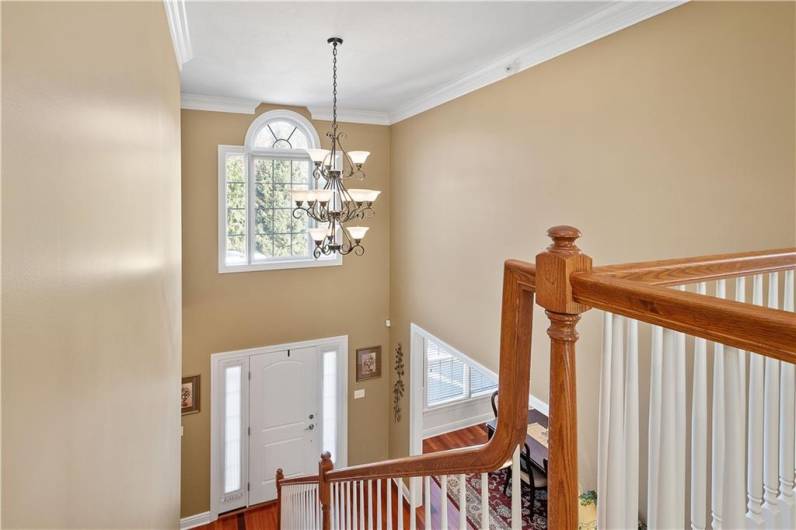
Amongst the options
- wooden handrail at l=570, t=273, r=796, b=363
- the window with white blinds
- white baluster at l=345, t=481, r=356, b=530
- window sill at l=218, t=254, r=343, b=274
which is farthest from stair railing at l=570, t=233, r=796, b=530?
the window with white blinds

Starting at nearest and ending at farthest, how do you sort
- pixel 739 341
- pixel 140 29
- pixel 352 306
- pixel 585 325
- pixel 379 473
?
pixel 739 341, pixel 140 29, pixel 379 473, pixel 585 325, pixel 352 306

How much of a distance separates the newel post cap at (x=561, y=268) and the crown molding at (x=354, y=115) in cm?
493

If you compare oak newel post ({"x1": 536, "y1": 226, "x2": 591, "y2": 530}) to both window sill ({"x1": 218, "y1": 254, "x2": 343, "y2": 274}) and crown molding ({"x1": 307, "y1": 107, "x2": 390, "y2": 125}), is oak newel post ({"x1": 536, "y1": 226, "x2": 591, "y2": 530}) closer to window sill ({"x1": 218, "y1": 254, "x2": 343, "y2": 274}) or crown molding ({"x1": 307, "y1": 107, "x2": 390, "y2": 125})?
window sill ({"x1": 218, "y1": 254, "x2": 343, "y2": 274})

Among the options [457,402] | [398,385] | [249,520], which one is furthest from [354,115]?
[249,520]

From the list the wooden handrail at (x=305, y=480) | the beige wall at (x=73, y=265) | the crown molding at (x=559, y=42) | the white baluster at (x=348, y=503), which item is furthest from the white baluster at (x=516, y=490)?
the crown molding at (x=559, y=42)

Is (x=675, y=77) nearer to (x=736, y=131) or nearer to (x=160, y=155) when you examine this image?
(x=736, y=131)

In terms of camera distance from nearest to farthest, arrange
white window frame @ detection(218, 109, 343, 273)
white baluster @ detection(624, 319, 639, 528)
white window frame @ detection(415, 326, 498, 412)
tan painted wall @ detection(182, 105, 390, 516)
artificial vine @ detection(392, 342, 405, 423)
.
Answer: white baluster @ detection(624, 319, 639, 528) → white window frame @ detection(415, 326, 498, 412) → tan painted wall @ detection(182, 105, 390, 516) → white window frame @ detection(218, 109, 343, 273) → artificial vine @ detection(392, 342, 405, 423)

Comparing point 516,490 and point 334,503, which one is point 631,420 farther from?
point 334,503

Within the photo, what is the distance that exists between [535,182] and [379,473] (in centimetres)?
243

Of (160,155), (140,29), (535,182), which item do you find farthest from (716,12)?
(160,155)

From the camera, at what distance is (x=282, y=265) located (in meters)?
5.27

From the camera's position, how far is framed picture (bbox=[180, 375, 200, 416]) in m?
4.88

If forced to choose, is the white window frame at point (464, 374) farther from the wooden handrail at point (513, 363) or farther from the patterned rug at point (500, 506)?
the wooden handrail at point (513, 363)

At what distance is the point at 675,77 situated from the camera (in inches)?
90.4
